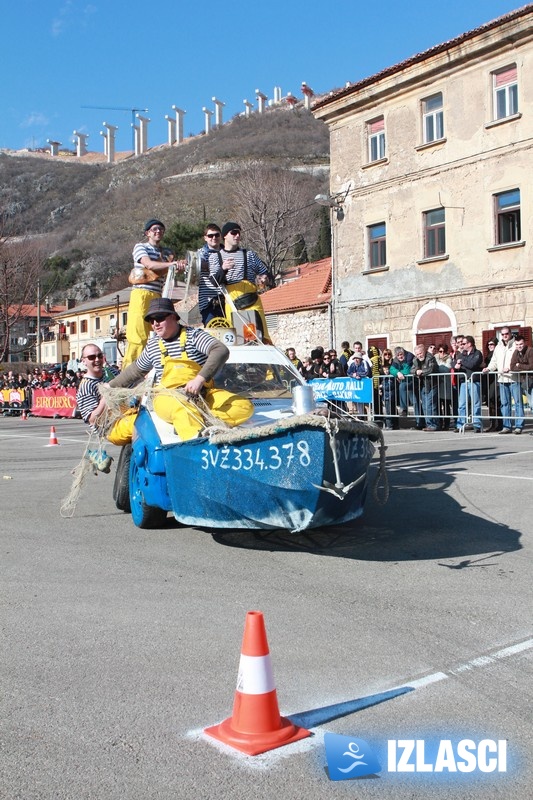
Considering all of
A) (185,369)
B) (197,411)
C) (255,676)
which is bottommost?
(255,676)

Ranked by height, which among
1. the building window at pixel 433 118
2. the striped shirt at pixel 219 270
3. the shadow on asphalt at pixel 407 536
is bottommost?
the shadow on asphalt at pixel 407 536

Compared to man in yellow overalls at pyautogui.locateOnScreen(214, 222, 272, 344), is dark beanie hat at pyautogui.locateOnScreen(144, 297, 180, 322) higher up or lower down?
lower down

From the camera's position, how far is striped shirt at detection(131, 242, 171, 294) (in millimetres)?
9430

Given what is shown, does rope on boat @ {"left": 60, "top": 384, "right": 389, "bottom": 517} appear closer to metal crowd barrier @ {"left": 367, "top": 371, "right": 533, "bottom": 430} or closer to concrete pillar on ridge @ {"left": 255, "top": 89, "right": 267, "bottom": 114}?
metal crowd barrier @ {"left": 367, "top": 371, "right": 533, "bottom": 430}

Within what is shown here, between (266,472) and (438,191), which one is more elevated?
(438,191)

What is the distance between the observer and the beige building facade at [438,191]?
87.4 ft

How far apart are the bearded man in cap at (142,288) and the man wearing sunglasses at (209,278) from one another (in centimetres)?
53

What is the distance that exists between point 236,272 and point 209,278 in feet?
1.09

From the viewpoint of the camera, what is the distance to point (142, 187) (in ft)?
536

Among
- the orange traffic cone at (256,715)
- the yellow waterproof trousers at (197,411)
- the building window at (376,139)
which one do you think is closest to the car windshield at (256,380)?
the yellow waterproof trousers at (197,411)

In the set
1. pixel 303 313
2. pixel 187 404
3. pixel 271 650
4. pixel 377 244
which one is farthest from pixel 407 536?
pixel 303 313

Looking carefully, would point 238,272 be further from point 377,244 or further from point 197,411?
point 377,244

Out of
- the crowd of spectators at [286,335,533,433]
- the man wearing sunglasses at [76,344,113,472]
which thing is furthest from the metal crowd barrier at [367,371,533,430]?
the man wearing sunglasses at [76,344,113,472]

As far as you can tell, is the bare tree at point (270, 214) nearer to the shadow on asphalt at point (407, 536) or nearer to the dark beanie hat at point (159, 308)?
the shadow on asphalt at point (407, 536)
